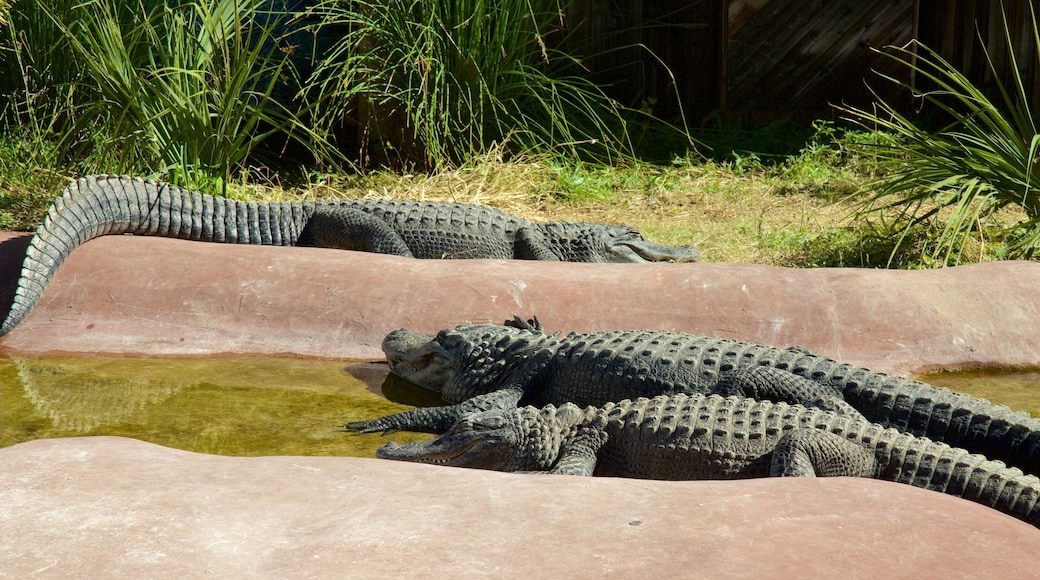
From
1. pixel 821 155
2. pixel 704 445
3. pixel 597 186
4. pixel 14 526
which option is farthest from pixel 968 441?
pixel 821 155

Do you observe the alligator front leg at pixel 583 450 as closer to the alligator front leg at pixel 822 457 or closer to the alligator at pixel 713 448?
the alligator at pixel 713 448

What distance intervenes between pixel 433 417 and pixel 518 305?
2.58 ft

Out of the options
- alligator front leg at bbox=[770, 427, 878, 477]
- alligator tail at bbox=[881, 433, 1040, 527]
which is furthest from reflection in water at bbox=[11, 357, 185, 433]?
alligator tail at bbox=[881, 433, 1040, 527]

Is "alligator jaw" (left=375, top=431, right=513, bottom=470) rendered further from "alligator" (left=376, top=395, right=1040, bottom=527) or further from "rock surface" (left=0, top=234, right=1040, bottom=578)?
"rock surface" (left=0, top=234, right=1040, bottom=578)

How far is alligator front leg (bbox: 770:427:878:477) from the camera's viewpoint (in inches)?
104

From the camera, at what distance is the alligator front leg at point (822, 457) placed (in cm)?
265

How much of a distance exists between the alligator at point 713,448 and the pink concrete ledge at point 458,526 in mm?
855

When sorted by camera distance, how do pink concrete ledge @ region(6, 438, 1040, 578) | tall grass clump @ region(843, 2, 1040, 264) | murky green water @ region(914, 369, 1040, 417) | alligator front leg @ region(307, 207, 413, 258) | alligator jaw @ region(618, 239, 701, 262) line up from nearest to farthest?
pink concrete ledge @ region(6, 438, 1040, 578), murky green water @ region(914, 369, 1040, 417), tall grass clump @ region(843, 2, 1040, 264), alligator front leg @ region(307, 207, 413, 258), alligator jaw @ region(618, 239, 701, 262)

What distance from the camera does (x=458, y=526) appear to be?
158 centimetres

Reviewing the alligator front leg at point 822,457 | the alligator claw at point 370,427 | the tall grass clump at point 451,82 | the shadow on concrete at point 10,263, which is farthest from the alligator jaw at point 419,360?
the tall grass clump at point 451,82

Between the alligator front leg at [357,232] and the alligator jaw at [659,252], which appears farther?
the alligator jaw at [659,252]

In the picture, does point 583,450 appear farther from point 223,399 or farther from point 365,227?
point 365,227

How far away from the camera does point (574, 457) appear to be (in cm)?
288

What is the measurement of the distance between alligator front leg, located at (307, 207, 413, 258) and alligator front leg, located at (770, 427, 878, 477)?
9.05 ft
